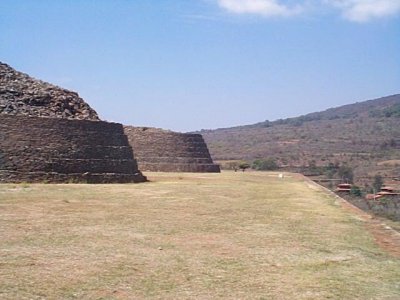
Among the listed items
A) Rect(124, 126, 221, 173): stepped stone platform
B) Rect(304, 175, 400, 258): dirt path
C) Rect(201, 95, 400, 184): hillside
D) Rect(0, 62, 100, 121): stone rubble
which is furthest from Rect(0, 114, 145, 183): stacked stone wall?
Rect(201, 95, 400, 184): hillside

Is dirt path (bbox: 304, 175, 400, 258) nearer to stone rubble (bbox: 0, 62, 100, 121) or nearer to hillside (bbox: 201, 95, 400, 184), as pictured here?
stone rubble (bbox: 0, 62, 100, 121)

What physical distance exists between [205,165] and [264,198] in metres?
26.0

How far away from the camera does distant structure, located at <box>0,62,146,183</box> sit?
21.8 meters

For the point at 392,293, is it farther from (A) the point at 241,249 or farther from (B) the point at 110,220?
(B) the point at 110,220

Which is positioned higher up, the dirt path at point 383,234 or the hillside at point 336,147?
the hillside at point 336,147

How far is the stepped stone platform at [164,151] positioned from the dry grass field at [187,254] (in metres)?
28.0

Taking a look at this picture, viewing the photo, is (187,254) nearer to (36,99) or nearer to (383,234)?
(383,234)

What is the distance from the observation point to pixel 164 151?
1674 inches

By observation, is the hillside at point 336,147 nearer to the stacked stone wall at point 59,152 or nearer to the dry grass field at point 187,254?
the stacked stone wall at point 59,152

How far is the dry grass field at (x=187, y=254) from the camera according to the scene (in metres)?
6.06

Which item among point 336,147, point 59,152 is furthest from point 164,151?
point 336,147

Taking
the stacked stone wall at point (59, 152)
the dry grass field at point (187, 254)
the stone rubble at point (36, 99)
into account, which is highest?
the stone rubble at point (36, 99)

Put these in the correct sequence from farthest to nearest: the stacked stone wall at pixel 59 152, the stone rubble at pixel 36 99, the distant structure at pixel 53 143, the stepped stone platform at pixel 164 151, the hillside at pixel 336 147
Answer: the hillside at pixel 336 147
the stepped stone platform at pixel 164 151
the stone rubble at pixel 36 99
the distant structure at pixel 53 143
the stacked stone wall at pixel 59 152

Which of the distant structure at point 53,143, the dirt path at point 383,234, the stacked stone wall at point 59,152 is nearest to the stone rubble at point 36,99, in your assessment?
the distant structure at point 53,143
